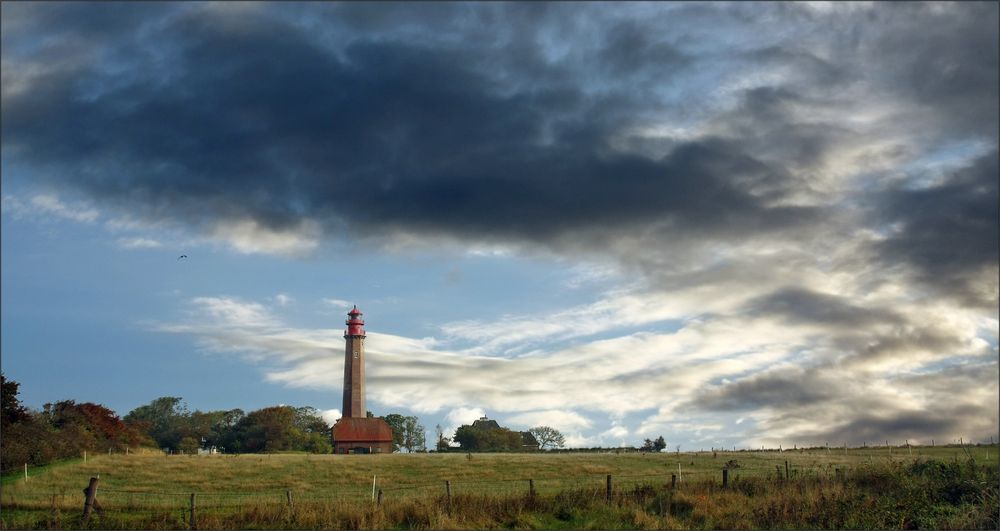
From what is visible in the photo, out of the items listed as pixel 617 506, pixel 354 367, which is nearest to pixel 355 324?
Answer: pixel 354 367

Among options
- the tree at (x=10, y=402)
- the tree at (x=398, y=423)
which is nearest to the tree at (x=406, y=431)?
the tree at (x=398, y=423)

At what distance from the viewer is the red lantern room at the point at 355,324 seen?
10638 cm

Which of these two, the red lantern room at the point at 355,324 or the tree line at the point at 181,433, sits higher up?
the red lantern room at the point at 355,324

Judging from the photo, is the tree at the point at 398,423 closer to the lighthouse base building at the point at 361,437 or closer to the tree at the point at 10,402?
the lighthouse base building at the point at 361,437

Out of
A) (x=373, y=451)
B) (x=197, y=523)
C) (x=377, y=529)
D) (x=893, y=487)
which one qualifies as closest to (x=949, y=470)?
(x=893, y=487)

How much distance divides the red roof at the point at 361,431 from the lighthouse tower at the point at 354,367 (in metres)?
4.30

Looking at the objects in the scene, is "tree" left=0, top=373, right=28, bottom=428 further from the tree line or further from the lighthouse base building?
the lighthouse base building

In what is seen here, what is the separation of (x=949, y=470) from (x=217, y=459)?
→ 51.3 m

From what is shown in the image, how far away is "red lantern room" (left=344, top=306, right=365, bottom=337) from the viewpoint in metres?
106

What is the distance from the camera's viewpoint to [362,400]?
103875 mm

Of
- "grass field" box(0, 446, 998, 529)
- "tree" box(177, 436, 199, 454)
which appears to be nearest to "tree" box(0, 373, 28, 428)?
"grass field" box(0, 446, 998, 529)

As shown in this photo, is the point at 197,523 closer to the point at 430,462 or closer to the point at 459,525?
the point at 459,525

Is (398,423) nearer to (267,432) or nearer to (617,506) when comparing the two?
(267,432)

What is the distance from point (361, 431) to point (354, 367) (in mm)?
10534
